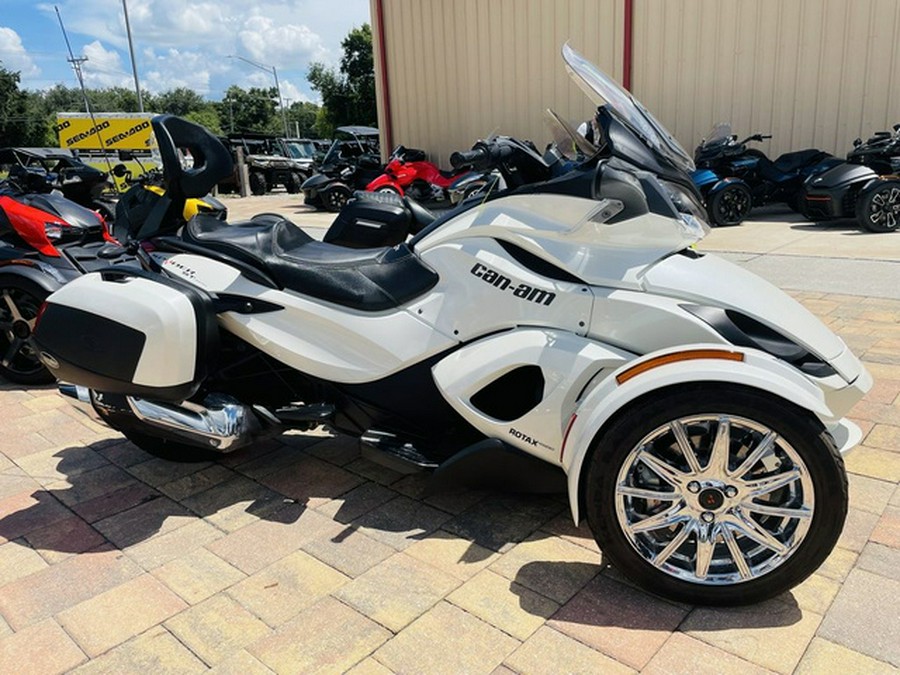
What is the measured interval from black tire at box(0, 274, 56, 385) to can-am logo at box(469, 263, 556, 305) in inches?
126

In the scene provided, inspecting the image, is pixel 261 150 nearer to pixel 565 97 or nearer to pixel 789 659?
pixel 565 97

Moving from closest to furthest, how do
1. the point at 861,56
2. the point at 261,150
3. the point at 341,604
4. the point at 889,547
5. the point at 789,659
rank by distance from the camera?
the point at 789,659, the point at 341,604, the point at 889,547, the point at 861,56, the point at 261,150

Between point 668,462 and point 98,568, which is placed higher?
point 668,462

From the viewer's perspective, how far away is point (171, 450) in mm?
3279

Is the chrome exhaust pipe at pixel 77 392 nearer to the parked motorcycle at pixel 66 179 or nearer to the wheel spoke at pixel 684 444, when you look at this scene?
the wheel spoke at pixel 684 444

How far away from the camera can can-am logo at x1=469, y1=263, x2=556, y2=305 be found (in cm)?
238

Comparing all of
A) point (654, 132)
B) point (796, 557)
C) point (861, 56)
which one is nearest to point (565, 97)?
point (861, 56)

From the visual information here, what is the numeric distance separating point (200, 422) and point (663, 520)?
1.70m

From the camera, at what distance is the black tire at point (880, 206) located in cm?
902

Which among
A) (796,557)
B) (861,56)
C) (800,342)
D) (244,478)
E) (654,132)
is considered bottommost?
(244,478)

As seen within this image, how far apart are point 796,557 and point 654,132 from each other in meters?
1.47

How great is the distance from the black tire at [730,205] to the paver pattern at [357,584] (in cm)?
787

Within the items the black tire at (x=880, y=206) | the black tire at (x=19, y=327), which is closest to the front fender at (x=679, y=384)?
the black tire at (x=19, y=327)

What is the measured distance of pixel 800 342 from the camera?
7.32 ft
